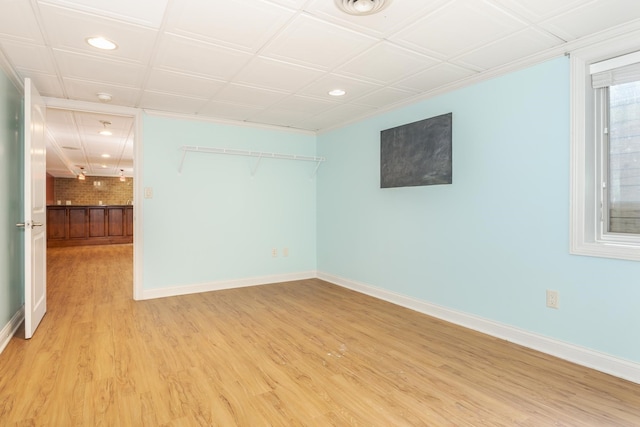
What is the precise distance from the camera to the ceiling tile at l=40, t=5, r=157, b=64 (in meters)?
1.98

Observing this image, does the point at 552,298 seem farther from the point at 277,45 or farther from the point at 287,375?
the point at 277,45

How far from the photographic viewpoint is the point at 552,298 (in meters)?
2.46

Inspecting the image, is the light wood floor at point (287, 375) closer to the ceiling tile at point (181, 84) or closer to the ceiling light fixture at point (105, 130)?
the ceiling tile at point (181, 84)

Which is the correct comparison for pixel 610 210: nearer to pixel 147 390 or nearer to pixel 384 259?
pixel 384 259

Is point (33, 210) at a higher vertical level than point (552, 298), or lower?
higher

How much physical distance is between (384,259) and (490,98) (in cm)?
193

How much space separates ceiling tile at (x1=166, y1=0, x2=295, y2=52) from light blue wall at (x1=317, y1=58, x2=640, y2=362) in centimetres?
185

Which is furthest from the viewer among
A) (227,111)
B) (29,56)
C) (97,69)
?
(227,111)

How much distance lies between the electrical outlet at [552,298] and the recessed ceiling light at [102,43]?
347cm

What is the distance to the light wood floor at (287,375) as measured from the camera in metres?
1.74

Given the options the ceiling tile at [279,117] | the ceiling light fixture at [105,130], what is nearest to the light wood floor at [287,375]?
the ceiling tile at [279,117]

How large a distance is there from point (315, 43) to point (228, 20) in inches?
22.9

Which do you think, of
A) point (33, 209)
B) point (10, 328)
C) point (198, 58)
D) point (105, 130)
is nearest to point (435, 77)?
point (198, 58)

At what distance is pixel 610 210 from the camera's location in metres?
2.28
